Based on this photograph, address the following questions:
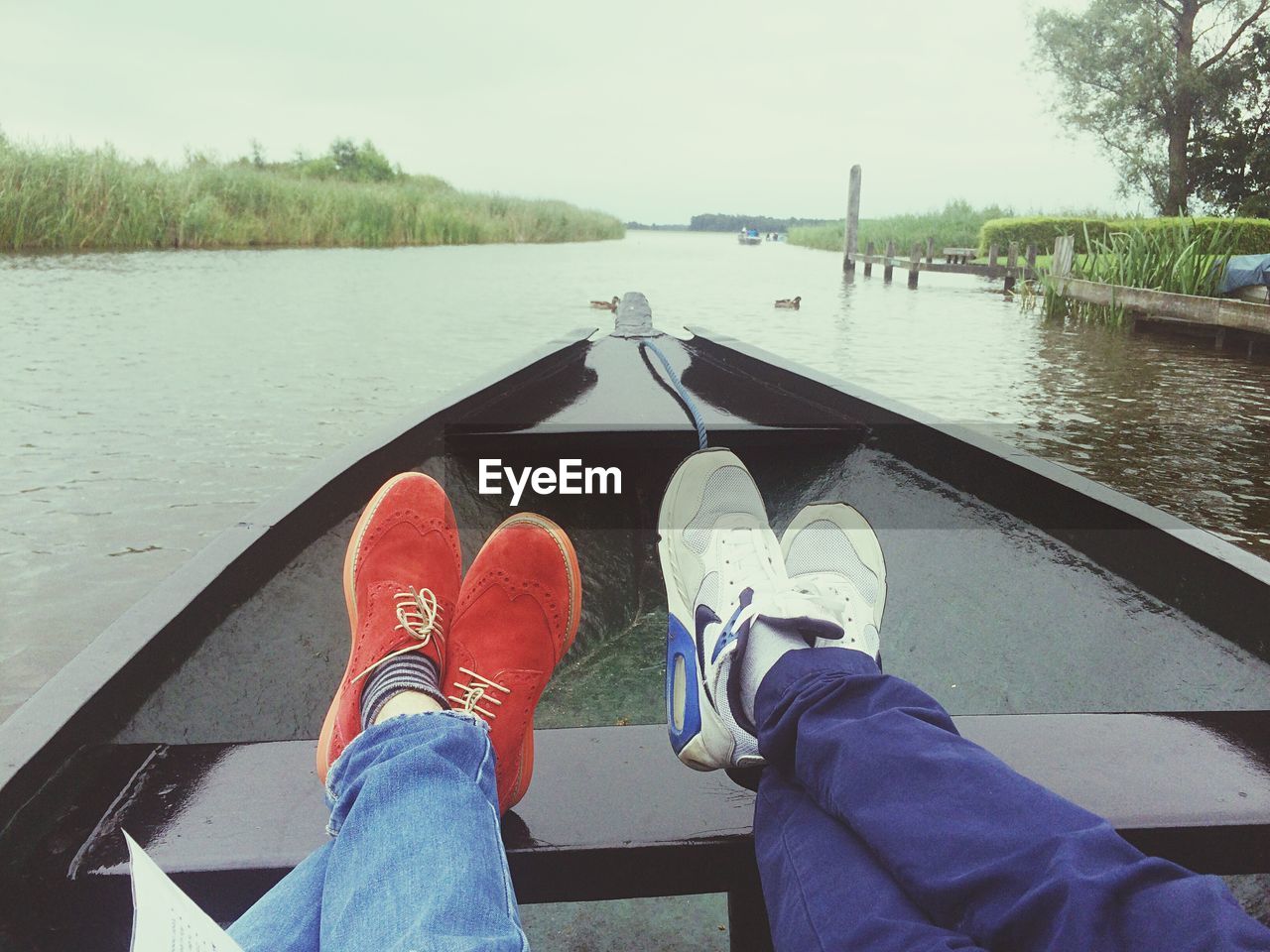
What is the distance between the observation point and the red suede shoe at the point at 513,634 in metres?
0.91

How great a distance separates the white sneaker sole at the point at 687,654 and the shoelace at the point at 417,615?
0.33 m

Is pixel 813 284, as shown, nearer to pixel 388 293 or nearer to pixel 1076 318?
pixel 1076 318

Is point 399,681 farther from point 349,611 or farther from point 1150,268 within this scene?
point 1150,268

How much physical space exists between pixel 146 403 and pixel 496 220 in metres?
21.7

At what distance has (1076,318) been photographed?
9.60 meters

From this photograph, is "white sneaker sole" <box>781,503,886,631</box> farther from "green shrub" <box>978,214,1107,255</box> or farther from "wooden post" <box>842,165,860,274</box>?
"wooden post" <box>842,165,860,274</box>

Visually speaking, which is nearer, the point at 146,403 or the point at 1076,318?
the point at 146,403

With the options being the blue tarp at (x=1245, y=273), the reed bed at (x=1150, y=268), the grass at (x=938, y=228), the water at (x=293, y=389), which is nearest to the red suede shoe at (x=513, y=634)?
the water at (x=293, y=389)

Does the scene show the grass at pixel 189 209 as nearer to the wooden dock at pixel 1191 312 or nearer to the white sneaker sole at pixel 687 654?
the white sneaker sole at pixel 687 654

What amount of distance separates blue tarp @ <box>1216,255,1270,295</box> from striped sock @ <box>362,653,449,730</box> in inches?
333

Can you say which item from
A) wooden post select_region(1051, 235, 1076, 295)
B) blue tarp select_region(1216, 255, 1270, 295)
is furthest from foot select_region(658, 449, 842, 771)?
wooden post select_region(1051, 235, 1076, 295)

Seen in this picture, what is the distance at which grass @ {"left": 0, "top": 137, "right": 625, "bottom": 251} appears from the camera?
35.8ft

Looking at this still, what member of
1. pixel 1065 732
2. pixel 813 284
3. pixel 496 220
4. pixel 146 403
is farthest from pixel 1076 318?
pixel 496 220

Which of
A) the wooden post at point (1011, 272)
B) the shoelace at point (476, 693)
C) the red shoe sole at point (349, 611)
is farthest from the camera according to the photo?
the wooden post at point (1011, 272)
